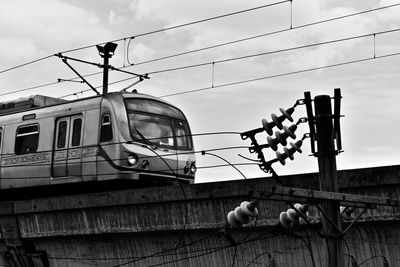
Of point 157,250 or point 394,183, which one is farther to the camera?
point 157,250

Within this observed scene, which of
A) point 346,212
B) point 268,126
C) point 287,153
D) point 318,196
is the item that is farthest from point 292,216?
point 346,212

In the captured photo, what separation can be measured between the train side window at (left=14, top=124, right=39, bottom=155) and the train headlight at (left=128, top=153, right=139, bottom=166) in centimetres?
277

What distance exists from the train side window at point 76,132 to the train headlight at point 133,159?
1.35m

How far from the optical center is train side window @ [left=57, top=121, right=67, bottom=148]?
1544cm

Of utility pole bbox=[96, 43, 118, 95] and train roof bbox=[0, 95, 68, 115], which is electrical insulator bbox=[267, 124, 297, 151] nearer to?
train roof bbox=[0, 95, 68, 115]

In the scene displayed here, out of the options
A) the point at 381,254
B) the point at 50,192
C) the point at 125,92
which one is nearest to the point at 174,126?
the point at 125,92

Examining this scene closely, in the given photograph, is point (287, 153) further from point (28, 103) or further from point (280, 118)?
point (28, 103)

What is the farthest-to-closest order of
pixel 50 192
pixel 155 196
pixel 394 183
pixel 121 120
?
pixel 50 192 < pixel 121 120 < pixel 155 196 < pixel 394 183

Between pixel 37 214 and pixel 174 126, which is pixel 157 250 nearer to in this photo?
pixel 37 214

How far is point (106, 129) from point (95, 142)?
369 mm

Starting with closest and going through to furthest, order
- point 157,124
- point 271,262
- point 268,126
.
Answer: point 268,126
point 271,262
point 157,124

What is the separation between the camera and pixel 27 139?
16312 mm

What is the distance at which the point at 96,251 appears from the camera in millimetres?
12727

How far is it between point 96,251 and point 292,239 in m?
4.16
